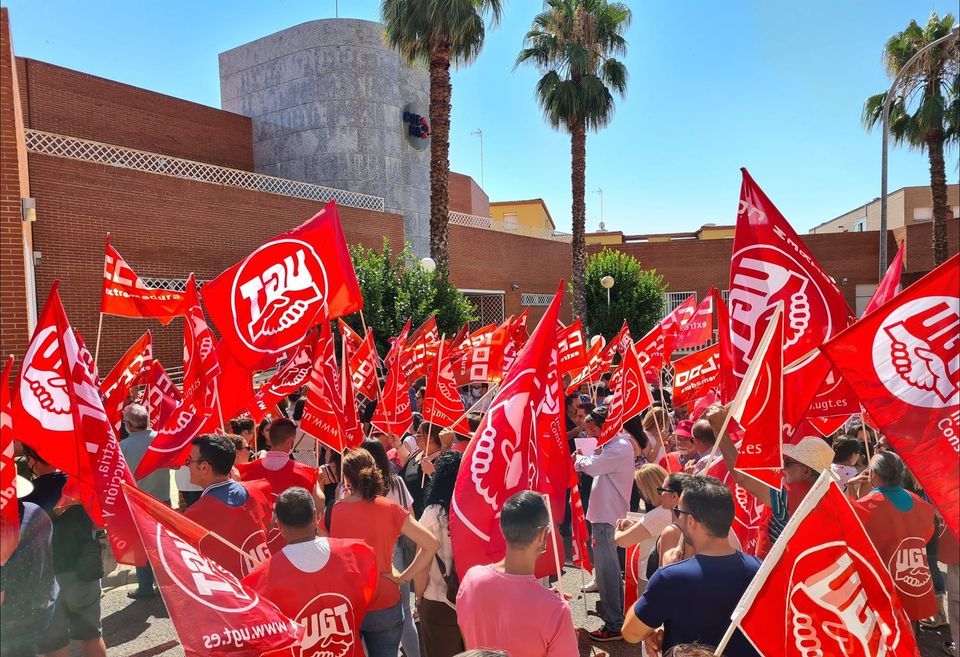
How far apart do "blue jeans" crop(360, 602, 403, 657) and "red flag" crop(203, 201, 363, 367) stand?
86.6 inches

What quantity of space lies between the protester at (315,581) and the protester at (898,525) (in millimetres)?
3059

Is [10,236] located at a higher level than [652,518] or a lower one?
higher

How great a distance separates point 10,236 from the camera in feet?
25.0

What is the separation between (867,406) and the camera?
3.03 meters

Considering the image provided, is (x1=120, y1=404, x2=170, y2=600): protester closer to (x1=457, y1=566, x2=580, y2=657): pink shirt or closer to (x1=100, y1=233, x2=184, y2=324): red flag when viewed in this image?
(x1=100, y1=233, x2=184, y2=324): red flag

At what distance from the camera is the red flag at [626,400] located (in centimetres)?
583

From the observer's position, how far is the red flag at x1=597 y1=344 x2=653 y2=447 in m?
5.83

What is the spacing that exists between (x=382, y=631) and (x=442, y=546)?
63 cm

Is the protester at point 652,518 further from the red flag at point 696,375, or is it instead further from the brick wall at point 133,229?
the brick wall at point 133,229

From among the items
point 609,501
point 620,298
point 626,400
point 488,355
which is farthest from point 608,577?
point 620,298

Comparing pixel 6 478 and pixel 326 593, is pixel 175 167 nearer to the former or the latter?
pixel 6 478

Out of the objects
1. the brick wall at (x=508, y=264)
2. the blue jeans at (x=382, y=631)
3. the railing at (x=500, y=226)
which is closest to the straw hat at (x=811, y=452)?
the blue jeans at (x=382, y=631)

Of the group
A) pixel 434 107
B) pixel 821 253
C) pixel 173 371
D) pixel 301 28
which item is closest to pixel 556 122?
pixel 434 107

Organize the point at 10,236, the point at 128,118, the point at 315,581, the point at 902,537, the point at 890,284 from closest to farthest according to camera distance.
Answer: the point at 315,581 < the point at 902,537 < the point at 890,284 < the point at 10,236 < the point at 128,118
